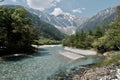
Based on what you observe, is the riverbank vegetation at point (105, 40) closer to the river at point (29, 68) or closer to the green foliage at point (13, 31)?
the river at point (29, 68)

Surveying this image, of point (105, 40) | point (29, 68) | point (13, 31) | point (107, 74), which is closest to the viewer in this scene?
point (107, 74)

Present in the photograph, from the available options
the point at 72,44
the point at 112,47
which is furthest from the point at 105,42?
the point at 72,44

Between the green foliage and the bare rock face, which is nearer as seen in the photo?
the bare rock face

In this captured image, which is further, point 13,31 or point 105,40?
point 105,40

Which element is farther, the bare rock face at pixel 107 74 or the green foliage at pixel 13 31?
the green foliage at pixel 13 31

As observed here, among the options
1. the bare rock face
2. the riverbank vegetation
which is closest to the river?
the bare rock face

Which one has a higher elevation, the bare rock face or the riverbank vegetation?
the riverbank vegetation

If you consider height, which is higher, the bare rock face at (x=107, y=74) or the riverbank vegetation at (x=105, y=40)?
the riverbank vegetation at (x=105, y=40)

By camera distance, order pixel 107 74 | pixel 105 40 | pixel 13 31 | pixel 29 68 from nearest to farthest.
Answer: pixel 107 74, pixel 29 68, pixel 13 31, pixel 105 40

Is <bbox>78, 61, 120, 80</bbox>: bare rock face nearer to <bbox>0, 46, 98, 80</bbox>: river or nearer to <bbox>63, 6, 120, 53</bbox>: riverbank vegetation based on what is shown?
<bbox>0, 46, 98, 80</bbox>: river

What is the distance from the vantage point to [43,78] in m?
49.8

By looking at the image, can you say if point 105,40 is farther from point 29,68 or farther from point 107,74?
point 107,74

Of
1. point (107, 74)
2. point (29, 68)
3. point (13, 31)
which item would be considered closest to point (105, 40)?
point (13, 31)

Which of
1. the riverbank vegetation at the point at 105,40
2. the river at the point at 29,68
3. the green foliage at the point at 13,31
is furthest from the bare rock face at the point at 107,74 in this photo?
the riverbank vegetation at the point at 105,40
